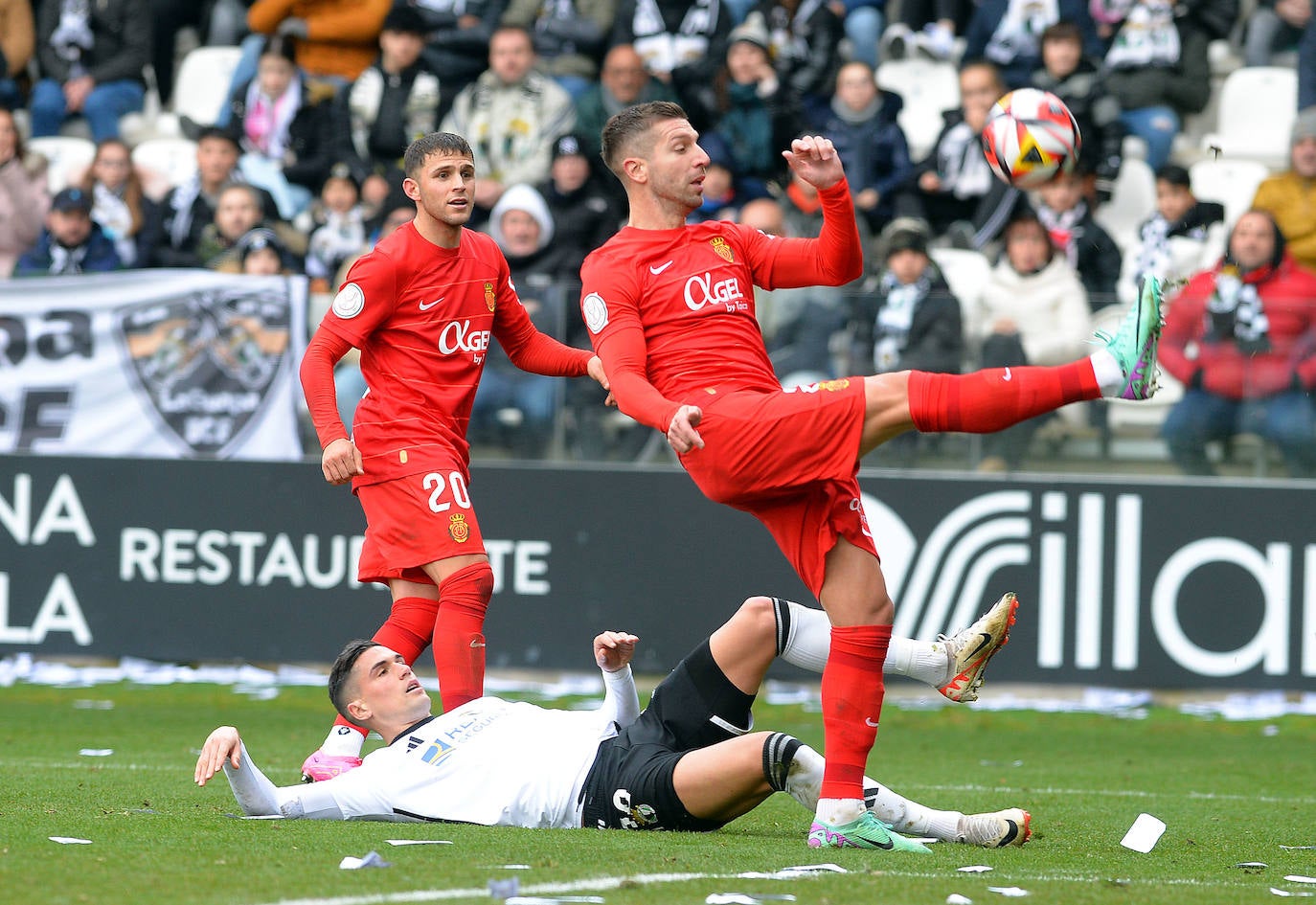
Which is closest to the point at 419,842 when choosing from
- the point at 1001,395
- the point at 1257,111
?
the point at 1001,395

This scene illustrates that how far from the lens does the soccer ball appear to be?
6.29 m

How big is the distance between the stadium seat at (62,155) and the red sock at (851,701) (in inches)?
373

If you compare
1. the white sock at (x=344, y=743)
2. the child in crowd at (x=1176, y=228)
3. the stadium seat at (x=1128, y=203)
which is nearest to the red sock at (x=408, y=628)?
the white sock at (x=344, y=743)

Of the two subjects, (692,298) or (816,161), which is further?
(692,298)

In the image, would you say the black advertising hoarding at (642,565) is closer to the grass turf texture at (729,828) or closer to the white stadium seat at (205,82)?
the grass turf texture at (729,828)

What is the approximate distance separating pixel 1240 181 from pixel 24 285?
810 cm

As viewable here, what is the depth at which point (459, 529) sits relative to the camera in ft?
20.3

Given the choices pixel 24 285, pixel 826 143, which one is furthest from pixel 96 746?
pixel 826 143

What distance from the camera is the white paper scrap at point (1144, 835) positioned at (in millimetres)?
5098

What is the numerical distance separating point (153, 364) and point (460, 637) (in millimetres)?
4800

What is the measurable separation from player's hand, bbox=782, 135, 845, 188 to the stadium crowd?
398cm

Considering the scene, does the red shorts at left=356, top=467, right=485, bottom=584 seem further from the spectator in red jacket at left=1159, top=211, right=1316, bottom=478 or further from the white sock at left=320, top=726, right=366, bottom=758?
the spectator in red jacket at left=1159, top=211, right=1316, bottom=478

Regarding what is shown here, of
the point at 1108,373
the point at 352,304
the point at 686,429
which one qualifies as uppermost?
the point at 352,304

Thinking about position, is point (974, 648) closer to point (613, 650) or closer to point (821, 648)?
point (821, 648)
